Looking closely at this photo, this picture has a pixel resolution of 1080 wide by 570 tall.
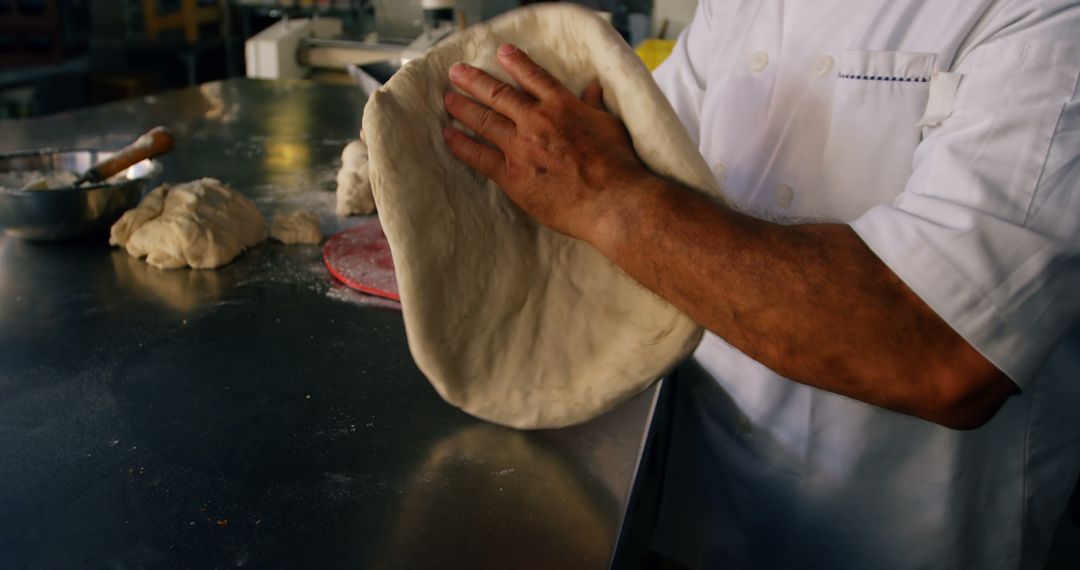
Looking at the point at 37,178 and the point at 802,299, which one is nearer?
the point at 802,299

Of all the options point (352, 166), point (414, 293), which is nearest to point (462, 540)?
point (414, 293)

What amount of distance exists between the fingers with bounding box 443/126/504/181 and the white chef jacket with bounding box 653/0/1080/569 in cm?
42

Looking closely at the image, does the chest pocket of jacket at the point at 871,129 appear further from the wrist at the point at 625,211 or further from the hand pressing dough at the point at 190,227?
the hand pressing dough at the point at 190,227

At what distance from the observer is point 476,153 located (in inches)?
36.1

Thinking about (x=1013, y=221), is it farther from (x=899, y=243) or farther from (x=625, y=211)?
(x=625, y=211)

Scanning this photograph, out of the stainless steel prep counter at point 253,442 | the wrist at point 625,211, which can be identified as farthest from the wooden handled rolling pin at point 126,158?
the wrist at point 625,211

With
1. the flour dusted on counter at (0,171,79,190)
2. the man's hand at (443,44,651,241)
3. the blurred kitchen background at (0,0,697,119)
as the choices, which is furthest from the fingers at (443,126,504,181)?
the blurred kitchen background at (0,0,697,119)

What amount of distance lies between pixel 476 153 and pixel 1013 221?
0.59 metres

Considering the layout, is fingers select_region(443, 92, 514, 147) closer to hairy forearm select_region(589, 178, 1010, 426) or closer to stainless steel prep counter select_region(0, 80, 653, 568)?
hairy forearm select_region(589, 178, 1010, 426)

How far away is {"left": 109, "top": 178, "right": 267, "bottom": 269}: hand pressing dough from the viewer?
1460 millimetres

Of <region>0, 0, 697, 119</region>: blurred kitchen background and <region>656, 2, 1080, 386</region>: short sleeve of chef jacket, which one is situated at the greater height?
<region>656, 2, 1080, 386</region>: short sleeve of chef jacket

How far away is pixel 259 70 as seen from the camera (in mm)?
3775

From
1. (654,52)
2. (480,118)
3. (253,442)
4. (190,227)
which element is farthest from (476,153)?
(654,52)

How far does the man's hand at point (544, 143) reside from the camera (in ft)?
2.79
